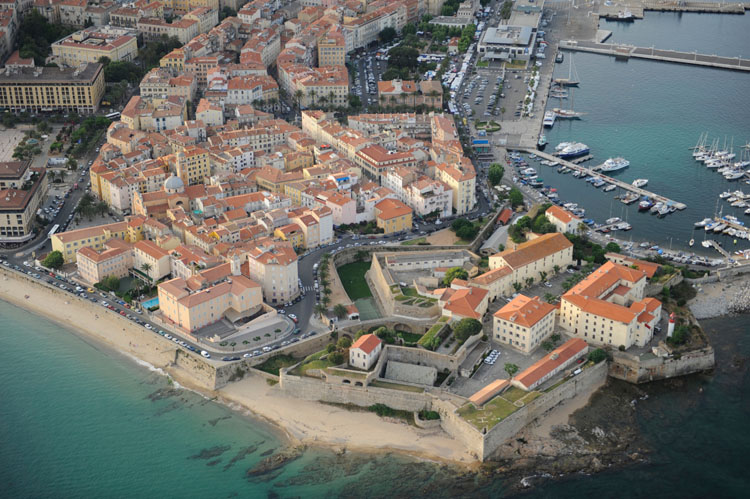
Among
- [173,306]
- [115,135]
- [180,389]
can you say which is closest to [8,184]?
[115,135]

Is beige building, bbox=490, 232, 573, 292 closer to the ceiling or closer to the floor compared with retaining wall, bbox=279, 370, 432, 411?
closer to the ceiling

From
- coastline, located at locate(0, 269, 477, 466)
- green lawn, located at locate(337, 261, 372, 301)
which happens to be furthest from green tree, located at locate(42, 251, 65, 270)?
green lawn, located at locate(337, 261, 372, 301)

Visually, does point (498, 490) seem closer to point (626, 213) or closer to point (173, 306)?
point (173, 306)

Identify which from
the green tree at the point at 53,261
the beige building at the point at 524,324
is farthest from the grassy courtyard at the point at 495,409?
the green tree at the point at 53,261

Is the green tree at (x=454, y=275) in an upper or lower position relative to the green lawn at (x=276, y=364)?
upper

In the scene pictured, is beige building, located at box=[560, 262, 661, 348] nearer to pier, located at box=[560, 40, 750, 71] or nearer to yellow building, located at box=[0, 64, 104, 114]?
yellow building, located at box=[0, 64, 104, 114]

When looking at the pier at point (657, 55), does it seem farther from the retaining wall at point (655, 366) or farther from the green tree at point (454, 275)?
the retaining wall at point (655, 366)

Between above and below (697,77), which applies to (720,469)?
below
